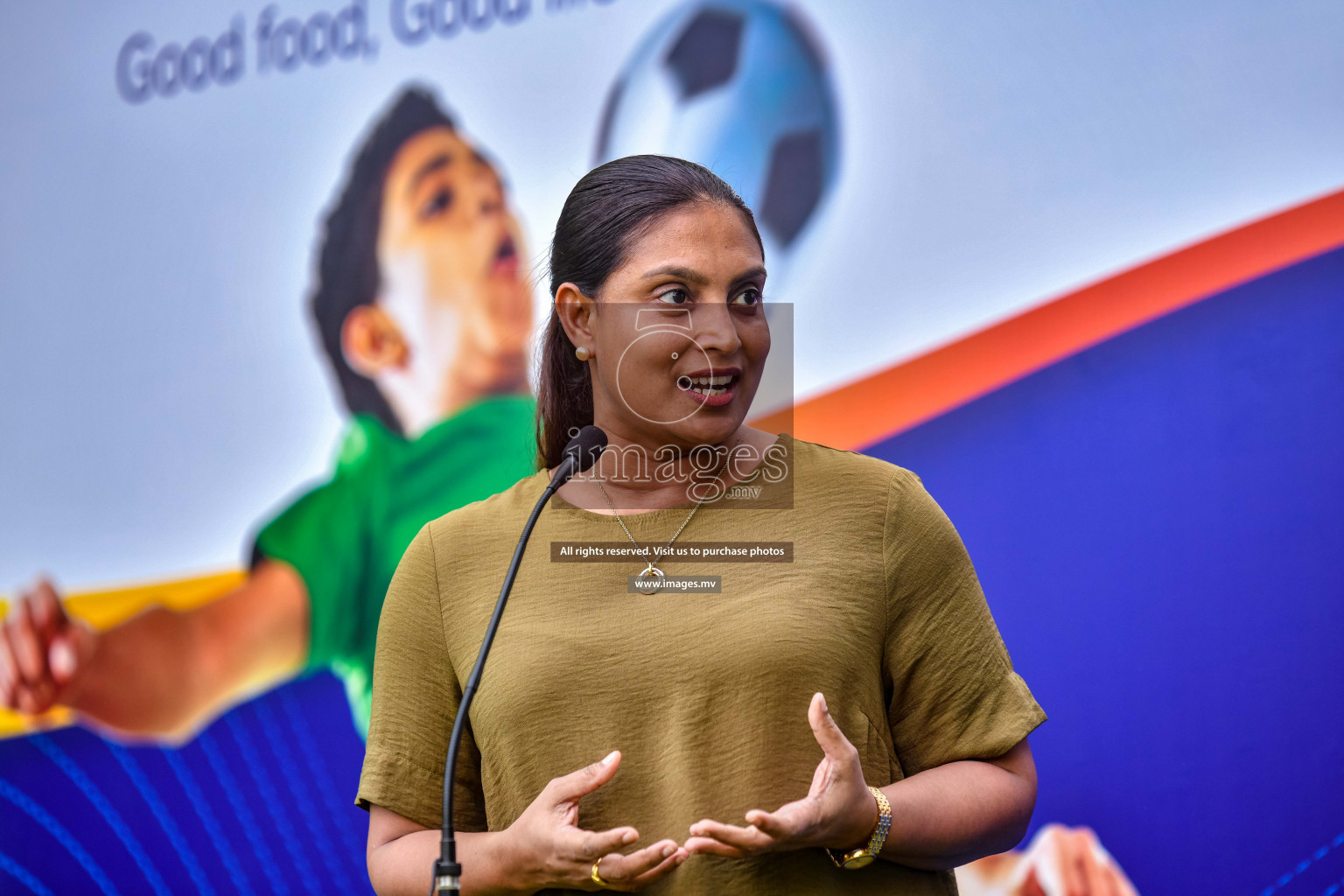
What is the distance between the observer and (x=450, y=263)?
3.06 metres

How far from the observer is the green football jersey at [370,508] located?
2.96 m

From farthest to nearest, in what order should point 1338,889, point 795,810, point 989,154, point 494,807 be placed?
point 989,154 → point 1338,889 → point 494,807 → point 795,810

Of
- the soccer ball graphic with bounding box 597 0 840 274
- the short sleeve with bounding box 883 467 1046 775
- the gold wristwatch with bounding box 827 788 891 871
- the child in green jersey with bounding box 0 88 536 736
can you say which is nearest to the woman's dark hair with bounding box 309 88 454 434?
the child in green jersey with bounding box 0 88 536 736

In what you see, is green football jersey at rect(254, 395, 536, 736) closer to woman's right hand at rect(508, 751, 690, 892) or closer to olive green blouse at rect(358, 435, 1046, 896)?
olive green blouse at rect(358, 435, 1046, 896)

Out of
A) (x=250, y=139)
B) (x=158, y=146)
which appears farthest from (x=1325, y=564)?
(x=158, y=146)

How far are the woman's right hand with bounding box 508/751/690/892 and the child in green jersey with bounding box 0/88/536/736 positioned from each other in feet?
5.93

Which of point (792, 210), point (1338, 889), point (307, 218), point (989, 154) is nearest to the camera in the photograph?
point (1338, 889)

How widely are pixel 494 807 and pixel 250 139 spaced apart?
258 centimetres

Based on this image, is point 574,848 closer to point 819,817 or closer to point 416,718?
point 819,817

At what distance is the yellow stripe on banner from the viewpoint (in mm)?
3203

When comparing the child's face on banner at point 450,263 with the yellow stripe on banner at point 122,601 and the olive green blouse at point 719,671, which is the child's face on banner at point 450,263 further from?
the olive green blouse at point 719,671

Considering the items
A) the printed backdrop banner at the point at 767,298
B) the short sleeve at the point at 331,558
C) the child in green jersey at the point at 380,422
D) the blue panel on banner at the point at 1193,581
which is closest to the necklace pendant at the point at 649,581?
the printed backdrop banner at the point at 767,298

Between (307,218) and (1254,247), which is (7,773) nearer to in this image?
(307,218)

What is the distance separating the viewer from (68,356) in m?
3.47
